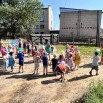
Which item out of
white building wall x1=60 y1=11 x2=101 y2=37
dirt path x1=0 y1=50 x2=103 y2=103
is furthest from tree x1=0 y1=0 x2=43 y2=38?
dirt path x1=0 y1=50 x2=103 y2=103

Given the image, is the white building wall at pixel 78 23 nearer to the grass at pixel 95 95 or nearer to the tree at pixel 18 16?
the tree at pixel 18 16

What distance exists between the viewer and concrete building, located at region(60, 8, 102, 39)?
2089 inches

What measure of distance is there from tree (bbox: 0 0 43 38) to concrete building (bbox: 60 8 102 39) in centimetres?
817

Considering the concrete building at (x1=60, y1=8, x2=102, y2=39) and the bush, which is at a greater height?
the concrete building at (x1=60, y1=8, x2=102, y2=39)

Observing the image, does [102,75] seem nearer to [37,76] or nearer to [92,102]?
[37,76]

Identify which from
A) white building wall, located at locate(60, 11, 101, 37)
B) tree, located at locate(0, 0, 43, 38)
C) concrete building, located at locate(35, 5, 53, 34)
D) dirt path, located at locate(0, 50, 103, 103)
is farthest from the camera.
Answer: concrete building, located at locate(35, 5, 53, 34)

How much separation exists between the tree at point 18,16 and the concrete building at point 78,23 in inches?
322

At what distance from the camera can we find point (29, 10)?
144 ft

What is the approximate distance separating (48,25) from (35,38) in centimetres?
3964

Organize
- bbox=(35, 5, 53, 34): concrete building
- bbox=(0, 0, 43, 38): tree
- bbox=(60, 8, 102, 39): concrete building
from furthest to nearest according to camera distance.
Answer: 1. bbox=(35, 5, 53, 34): concrete building
2. bbox=(60, 8, 102, 39): concrete building
3. bbox=(0, 0, 43, 38): tree

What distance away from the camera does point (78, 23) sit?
→ 5369 cm

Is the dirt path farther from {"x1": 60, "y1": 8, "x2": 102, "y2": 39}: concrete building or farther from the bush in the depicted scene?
{"x1": 60, "y1": 8, "x2": 102, "y2": 39}: concrete building

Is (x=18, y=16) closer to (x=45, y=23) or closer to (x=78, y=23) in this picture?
(x=78, y=23)

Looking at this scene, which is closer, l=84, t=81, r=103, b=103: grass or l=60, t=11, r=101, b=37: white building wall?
l=84, t=81, r=103, b=103: grass
